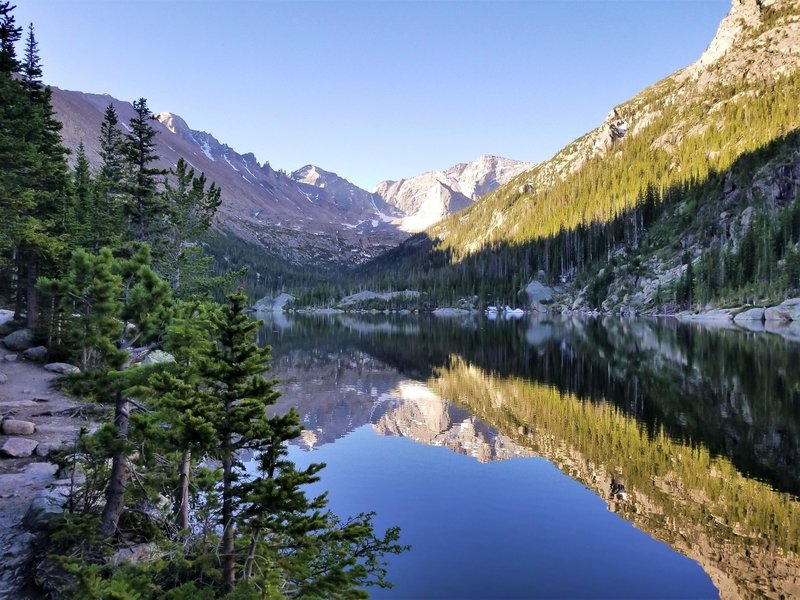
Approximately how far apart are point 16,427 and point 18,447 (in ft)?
8.91

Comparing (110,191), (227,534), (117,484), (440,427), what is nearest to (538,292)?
(110,191)

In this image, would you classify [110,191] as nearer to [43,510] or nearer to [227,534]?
[43,510]

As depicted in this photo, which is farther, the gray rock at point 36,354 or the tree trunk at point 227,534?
the gray rock at point 36,354

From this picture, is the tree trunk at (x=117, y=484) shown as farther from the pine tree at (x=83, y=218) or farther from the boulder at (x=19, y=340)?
the boulder at (x=19, y=340)

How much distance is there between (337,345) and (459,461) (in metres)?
51.8

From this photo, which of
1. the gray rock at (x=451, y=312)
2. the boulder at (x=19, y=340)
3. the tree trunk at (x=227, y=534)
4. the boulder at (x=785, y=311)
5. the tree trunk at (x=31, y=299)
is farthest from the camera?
the gray rock at (x=451, y=312)

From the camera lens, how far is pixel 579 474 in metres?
18.2

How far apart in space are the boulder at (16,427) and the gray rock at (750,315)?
3732 inches

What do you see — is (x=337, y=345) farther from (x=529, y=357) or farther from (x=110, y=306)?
(x=110, y=306)

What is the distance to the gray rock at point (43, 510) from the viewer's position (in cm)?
1009

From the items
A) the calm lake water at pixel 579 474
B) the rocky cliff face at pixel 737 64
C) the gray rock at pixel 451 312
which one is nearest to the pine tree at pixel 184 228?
the calm lake water at pixel 579 474

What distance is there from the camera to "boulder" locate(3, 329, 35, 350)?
1261 inches

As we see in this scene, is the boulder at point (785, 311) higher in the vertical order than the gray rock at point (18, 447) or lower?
higher

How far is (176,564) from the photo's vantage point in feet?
26.6
